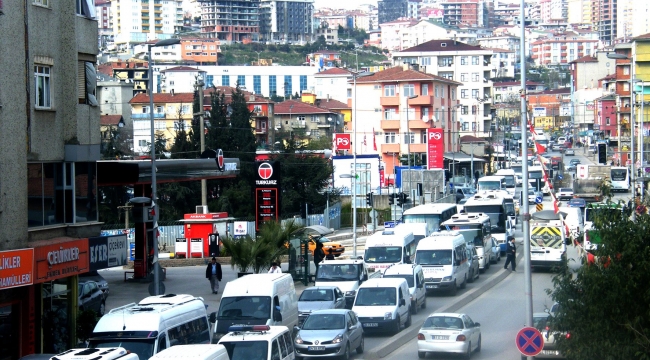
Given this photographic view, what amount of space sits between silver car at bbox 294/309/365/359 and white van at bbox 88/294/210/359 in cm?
365

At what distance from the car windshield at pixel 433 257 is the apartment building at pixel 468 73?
76.5m

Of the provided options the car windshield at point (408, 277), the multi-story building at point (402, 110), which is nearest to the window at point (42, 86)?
the car windshield at point (408, 277)

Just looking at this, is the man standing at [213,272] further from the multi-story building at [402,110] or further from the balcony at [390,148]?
the balcony at [390,148]

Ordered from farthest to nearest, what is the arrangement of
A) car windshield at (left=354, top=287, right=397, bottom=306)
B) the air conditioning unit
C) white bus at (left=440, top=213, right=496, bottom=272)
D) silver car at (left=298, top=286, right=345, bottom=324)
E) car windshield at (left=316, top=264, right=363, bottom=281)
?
the air conditioning unit
white bus at (left=440, top=213, right=496, bottom=272)
car windshield at (left=316, top=264, right=363, bottom=281)
silver car at (left=298, top=286, right=345, bottom=324)
car windshield at (left=354, top=287, right=397, bottom=306)

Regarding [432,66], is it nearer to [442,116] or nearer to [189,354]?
[442,116]

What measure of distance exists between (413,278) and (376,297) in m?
3.50

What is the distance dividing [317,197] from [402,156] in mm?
20078

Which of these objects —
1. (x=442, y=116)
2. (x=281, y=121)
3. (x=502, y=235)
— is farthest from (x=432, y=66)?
(x=502, y=235)

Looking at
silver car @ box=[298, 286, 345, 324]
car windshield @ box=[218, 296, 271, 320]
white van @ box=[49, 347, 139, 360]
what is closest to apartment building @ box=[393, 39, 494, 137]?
silver car @ box=[298, 286, 345, 324]

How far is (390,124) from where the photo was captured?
81.9 m

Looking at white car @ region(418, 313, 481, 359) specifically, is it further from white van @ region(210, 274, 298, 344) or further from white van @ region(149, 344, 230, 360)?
white van @ region(149, 344, 230, 360)

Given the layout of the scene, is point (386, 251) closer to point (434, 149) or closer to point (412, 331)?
point (412, 331)

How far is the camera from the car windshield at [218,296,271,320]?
2231cm

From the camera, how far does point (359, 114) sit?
294 feet
